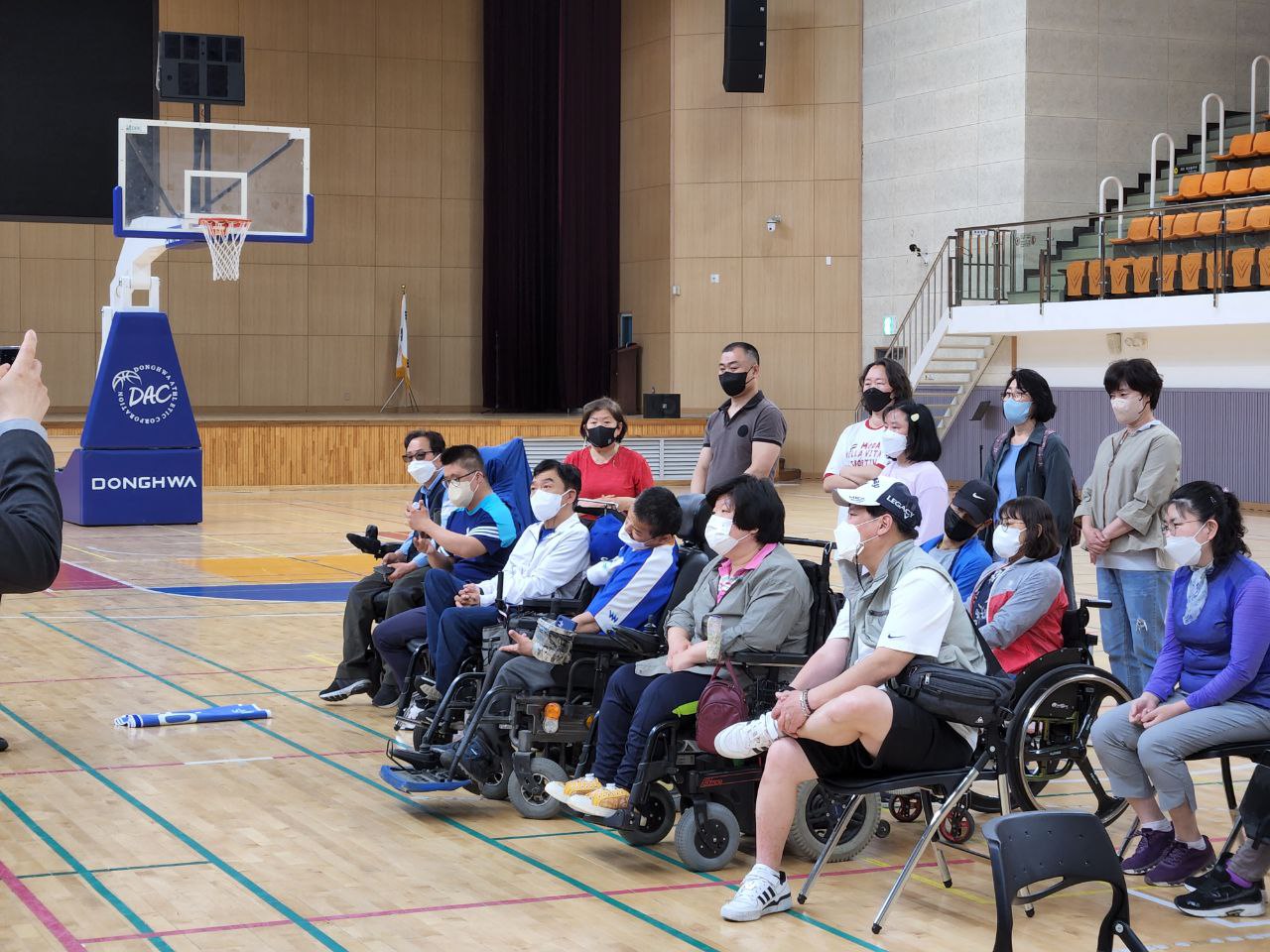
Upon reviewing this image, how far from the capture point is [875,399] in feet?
22.4

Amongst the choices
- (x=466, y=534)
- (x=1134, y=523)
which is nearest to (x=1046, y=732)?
(x=1134, y=523)

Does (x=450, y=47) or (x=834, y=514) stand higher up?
(x=450, y=47)

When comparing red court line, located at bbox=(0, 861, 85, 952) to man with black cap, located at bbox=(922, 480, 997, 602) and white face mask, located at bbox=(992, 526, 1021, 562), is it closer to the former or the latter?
man with black cap, located at bbox=(922, 480, 997, 602)

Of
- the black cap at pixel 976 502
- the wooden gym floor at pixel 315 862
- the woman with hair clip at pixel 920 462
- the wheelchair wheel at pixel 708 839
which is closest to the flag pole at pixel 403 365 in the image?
the wooden gym floor at pixel 315 862

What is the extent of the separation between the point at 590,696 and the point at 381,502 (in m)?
13.2

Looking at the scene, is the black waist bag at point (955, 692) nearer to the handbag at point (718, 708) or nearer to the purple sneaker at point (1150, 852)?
the handbag at point (718, 708)

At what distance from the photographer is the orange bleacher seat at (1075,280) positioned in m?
19.0

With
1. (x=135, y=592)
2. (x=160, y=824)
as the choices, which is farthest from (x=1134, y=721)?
(x=135, y=592)

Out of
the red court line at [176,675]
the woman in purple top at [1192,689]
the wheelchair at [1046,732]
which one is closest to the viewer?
the woman in purple top at [1192,689]

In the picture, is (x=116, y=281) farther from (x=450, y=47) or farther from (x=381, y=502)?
(x=450, y=47)

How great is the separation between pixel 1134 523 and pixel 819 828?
2.05 meters

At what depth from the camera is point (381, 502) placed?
61.1ft

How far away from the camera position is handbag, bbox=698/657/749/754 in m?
4.91

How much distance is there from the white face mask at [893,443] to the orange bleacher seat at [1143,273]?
A: 41.3 feet
